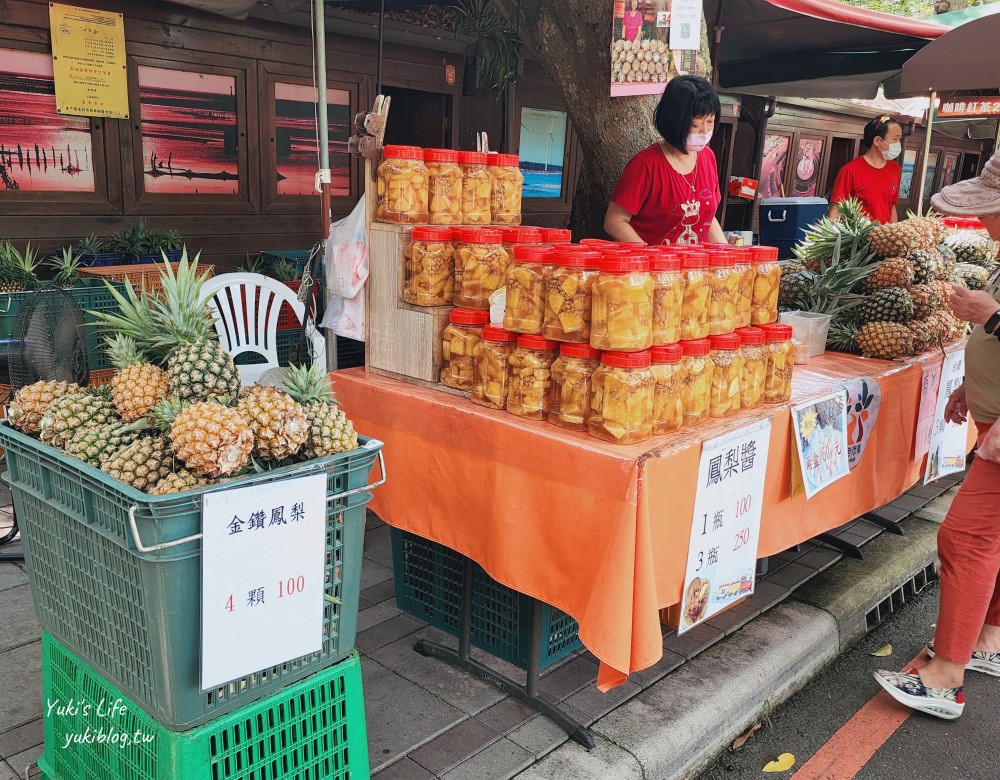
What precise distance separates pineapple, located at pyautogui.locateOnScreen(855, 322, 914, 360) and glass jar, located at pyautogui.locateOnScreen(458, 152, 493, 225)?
6.53 feet

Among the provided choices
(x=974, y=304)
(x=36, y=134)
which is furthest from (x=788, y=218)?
(x=36, y=134)

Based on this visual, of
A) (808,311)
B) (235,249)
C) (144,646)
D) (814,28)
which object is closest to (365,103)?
(235,249)

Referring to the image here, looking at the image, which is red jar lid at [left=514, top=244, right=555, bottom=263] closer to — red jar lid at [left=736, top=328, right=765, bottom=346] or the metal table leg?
red jar lid at [left=736, top=328, right=765, bottom=346]

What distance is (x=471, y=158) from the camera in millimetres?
3168

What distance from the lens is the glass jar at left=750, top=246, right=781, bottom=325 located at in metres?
2.90

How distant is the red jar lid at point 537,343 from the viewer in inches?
98.6

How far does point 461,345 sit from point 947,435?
9.00ft

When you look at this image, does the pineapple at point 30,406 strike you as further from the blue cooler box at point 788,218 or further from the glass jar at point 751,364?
the blue cooler box at point 788,218

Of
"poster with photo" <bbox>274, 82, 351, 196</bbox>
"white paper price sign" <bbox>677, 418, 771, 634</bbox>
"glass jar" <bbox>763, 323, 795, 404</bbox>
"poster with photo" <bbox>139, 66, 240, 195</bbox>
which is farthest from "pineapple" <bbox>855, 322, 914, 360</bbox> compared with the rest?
"poster with photo" <bbox>139, 66, 240, 195</bbox>

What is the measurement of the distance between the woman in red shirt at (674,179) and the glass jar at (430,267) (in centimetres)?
141

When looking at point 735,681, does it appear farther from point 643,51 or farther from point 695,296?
point 643,51

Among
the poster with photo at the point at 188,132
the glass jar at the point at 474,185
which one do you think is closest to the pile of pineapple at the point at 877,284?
the glass jar at the point at 474,185

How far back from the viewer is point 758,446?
9.04 ft

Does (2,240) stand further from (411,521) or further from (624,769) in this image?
(624,769)
